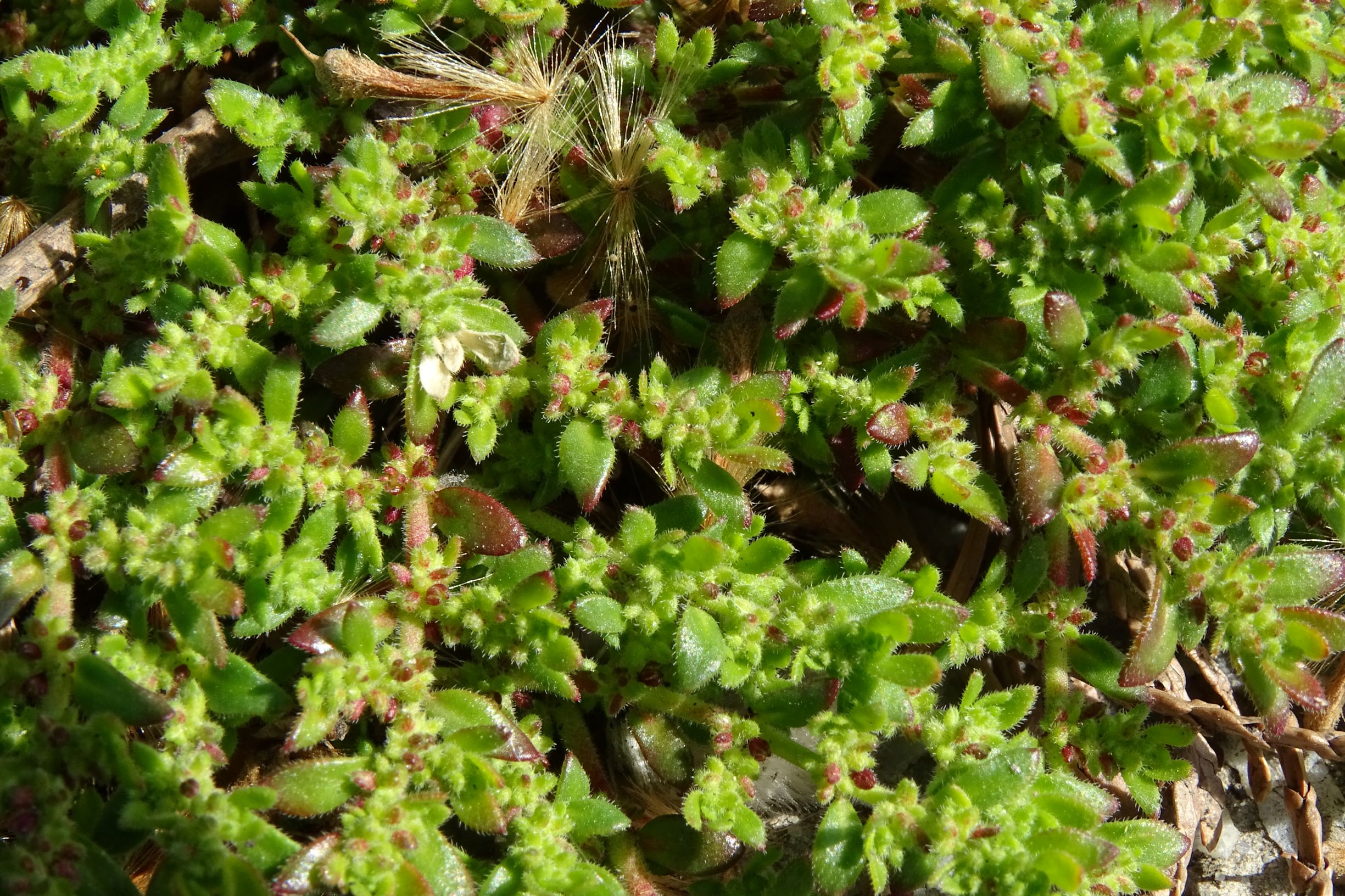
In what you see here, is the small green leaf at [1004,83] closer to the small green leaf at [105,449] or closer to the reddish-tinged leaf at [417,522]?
the reddish-tinged leaf at [417,522]

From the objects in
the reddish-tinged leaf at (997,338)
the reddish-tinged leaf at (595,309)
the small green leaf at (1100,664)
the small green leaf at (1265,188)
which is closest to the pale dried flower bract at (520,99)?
the reddish-tinged leaf at (595,309)

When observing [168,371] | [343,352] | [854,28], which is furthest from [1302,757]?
[168,371]

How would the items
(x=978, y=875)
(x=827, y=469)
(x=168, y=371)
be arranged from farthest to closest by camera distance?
(x=827, y=469), (x=168, y=371), (x=978, y=875)

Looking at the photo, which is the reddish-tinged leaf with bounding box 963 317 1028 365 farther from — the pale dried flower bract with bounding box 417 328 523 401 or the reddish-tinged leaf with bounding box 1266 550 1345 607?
the pale dried flower bract with bounding box 417 328 523 401

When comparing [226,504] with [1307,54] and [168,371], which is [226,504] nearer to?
[168,371]


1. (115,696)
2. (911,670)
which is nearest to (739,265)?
(911,670)

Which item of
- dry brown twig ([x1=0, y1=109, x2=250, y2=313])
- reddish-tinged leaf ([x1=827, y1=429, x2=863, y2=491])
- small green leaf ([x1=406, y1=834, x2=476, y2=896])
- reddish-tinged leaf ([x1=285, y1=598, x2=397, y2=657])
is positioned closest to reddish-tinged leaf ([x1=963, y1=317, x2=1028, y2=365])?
reddish-tinged leaf ([x1=827, y1=429, x2=863, y2=491])

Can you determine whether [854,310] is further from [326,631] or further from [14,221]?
[14,221]
